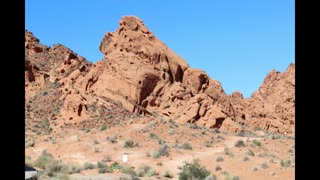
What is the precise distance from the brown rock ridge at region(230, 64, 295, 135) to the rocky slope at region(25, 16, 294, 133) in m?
0.17

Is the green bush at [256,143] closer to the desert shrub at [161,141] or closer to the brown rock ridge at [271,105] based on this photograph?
→ the desert shrub at [161,141]

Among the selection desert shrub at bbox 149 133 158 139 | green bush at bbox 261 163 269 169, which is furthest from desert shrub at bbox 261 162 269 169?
desert shrub at bbox 149 133 158 139

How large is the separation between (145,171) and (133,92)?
19928 millimetres

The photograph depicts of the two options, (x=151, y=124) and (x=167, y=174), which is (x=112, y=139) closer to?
(x=151, y=124)

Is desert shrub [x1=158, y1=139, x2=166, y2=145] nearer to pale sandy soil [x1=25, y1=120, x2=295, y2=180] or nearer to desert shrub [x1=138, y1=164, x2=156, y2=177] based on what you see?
pale sandy soil [x1=25, y1=120, x2=295, y2=180]

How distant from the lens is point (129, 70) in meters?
42.0

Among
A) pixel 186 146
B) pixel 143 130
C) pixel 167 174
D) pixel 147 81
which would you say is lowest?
pixel 167 174

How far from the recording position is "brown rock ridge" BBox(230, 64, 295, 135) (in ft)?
163

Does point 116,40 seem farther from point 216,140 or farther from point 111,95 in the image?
point 216,140

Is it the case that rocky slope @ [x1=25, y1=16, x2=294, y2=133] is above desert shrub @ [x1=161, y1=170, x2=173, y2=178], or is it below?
above

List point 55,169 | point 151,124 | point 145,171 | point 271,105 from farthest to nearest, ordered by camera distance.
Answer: point 271,105 → point 151,124 → point 145,171 → point 55,169

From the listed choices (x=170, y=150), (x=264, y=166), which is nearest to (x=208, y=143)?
(x=170, y=150)

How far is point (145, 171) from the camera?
2219cm
